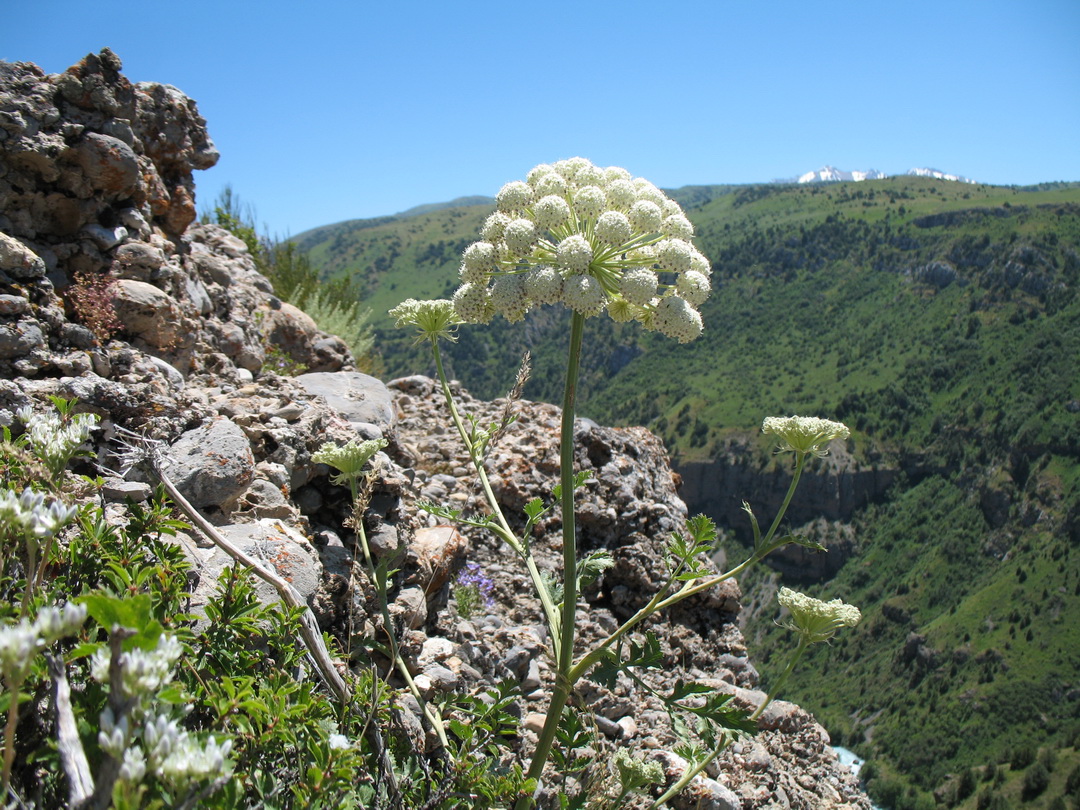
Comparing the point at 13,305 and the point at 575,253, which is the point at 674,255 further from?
the point at 13,305

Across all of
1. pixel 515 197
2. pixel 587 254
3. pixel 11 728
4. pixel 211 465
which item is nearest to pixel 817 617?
pixel 587 254

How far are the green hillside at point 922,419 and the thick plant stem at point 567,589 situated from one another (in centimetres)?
7857

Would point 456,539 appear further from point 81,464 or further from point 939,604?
point 939,604

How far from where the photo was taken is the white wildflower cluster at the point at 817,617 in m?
A: 3.33

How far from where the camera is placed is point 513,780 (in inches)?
101

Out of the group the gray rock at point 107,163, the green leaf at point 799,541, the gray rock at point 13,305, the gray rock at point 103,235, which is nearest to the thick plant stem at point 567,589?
the green leaf at point 799,541

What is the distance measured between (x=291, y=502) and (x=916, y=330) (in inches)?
7035

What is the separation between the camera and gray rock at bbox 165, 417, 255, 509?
12.2 feet

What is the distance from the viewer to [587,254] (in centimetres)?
303

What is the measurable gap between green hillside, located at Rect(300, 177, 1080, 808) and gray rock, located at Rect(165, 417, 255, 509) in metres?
77.4

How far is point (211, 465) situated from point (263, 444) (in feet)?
2.84

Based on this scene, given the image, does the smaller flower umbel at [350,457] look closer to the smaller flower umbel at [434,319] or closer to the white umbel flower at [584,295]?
the smaller flower umbel at [434,319]

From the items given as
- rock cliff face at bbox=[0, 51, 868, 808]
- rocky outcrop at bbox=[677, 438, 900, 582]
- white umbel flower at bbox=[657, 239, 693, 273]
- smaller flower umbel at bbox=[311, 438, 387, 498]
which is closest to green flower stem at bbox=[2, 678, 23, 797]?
rock cliff face at bbox=[0, 51, 868, 808]

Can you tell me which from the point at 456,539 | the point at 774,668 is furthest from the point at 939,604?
the point at 456,539
